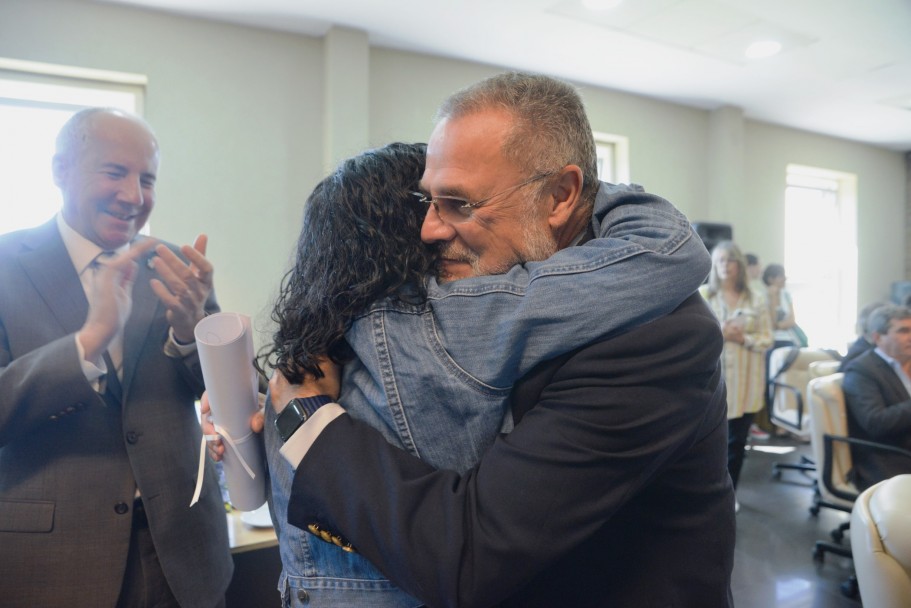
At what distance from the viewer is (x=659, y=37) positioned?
4984 mm

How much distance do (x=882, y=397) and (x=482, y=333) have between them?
3.54 metres

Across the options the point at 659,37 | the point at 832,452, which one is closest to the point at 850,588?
the point at 832,452

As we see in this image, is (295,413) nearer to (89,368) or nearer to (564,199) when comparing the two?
(564,199)

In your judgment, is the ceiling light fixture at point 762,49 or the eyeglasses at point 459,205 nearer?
the eyeglasses at point 459,205

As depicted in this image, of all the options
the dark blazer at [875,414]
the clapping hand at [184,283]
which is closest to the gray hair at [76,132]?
the clapping hand at [184,283]

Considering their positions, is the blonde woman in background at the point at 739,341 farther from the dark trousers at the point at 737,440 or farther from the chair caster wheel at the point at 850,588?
the chair caster wheel at the point at 850,588

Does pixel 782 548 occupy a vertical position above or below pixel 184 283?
below

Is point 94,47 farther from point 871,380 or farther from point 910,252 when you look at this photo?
point 910,252

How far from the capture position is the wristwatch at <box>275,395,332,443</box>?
86 centimetres

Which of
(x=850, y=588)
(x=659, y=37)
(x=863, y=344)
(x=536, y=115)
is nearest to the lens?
(x=536, y=115)

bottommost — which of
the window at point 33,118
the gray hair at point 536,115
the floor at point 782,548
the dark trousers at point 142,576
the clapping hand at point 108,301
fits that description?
the floor at point 782,548

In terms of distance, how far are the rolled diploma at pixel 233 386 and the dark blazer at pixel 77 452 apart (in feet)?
1.50

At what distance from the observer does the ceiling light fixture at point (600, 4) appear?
430 centimetres

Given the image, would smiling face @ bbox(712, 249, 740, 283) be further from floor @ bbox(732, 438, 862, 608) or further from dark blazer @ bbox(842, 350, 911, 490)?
floor @ bbox(732, 438, 862, 608)
